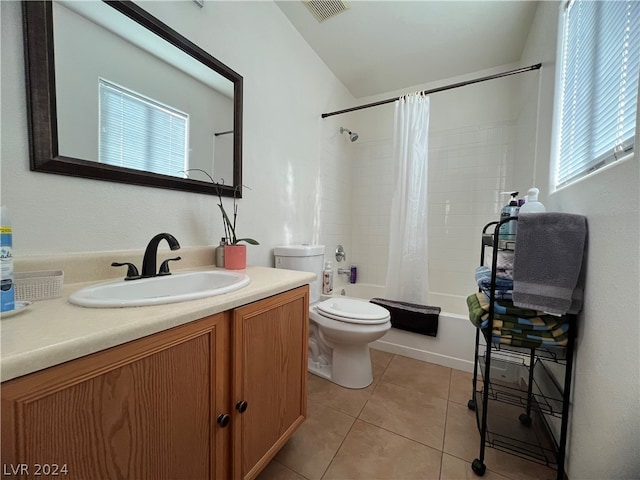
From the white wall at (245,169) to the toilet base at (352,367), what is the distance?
0.76m

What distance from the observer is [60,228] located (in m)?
0.80

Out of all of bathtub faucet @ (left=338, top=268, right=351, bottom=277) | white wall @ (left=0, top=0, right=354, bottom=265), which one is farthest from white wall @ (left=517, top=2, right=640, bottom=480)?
bathtub faucet @ (left=338, top=268, right=351, bottom=277)

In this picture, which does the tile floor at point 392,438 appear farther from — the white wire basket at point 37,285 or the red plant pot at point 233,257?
the white wire basket at point 37,285

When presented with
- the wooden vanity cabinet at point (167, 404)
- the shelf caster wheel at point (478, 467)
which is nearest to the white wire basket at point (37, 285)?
the wooden vanity cabinet at point (167, 404)

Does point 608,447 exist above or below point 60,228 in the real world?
below

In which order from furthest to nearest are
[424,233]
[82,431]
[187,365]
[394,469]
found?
[424,233], [394,469], [187,365], [82,431]

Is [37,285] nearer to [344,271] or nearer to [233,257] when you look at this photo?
[233,257]

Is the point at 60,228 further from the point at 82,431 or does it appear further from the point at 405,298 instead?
the point at 405,298

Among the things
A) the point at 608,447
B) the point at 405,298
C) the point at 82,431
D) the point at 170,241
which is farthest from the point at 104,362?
the point at 405,298

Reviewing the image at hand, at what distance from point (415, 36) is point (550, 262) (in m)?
1.88

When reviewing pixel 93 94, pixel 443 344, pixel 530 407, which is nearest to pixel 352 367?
pixel 443 344

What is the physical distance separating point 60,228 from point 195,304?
568 millimetres

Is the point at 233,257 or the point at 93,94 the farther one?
the point at 233,257

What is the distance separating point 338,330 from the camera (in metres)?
1.43
